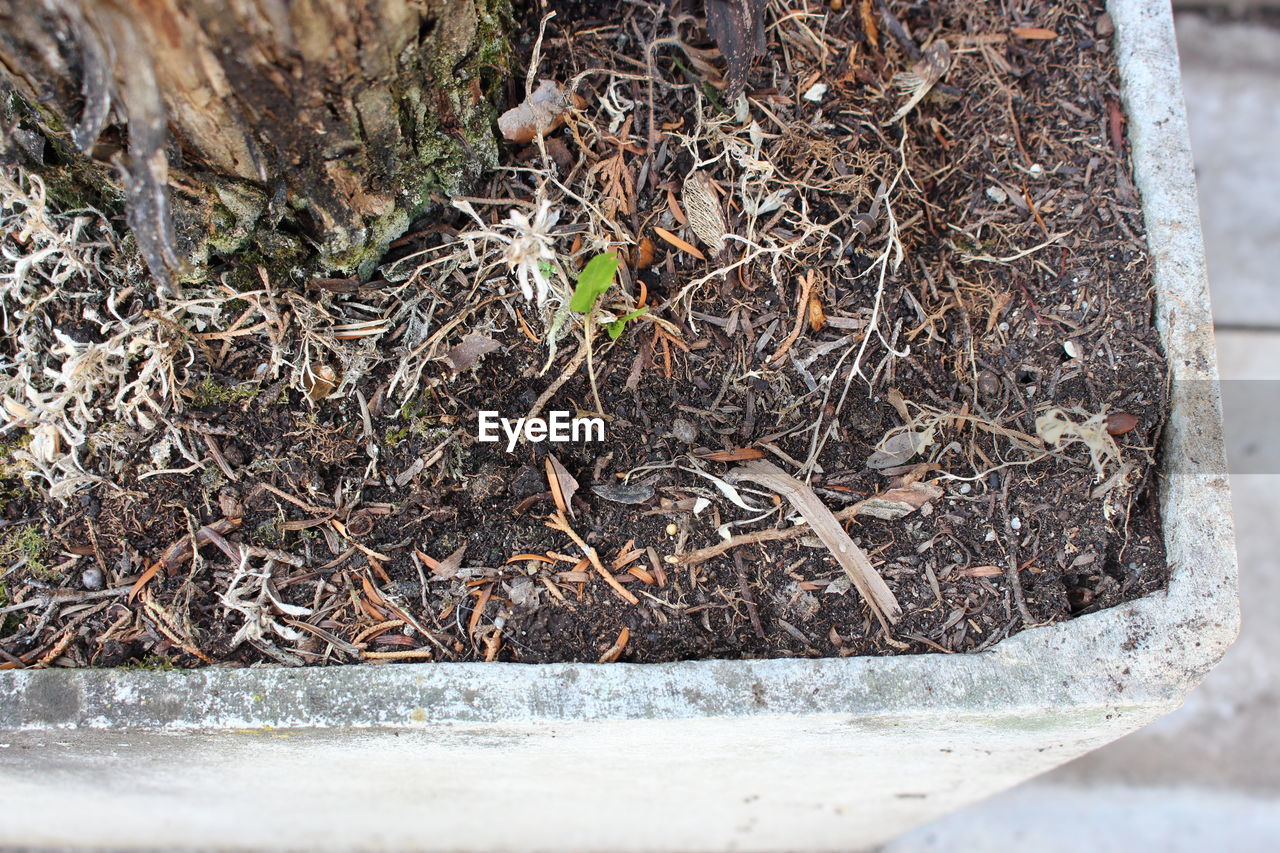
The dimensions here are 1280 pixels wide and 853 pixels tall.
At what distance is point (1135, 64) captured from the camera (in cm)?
149

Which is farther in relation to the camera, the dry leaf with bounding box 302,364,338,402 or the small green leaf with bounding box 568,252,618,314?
the dry leaf with bounding box 302,364,338,402

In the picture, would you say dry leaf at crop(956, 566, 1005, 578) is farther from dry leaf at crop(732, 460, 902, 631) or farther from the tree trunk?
the tree trunk

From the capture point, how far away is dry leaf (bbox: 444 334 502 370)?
1298 millimetres

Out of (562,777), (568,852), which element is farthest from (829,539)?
(568,852)

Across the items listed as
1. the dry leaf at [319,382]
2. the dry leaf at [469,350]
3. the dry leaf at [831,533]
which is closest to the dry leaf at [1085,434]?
the dry leaf at [831,533]

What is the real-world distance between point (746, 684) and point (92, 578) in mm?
1002

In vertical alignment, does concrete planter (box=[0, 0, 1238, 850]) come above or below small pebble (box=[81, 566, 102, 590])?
below

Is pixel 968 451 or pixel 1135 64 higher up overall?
pixel 1135 64

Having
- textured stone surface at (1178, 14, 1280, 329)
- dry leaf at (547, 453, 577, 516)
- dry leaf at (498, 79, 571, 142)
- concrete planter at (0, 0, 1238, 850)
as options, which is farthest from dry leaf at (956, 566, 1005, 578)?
textured stone surface at (1178, 14, 1280, 329)

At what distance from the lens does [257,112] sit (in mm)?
1011

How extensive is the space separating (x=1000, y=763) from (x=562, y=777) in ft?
2.57

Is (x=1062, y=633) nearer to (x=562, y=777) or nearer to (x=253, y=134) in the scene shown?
(x=562, y=777)

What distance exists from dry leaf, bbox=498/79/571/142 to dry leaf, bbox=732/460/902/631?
2.02ft

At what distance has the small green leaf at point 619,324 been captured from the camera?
1.26 meters
